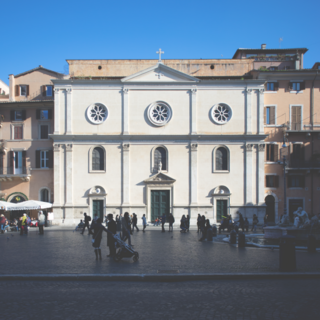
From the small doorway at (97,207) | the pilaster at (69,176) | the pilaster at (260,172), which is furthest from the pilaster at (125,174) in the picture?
the pilaster at (260,172)

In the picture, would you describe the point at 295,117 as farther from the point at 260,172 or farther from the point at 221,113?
the point at 221,113

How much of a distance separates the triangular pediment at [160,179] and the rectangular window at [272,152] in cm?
940

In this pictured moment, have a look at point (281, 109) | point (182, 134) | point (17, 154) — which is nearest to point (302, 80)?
point (281, 109)

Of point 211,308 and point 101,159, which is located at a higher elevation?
point 101,159

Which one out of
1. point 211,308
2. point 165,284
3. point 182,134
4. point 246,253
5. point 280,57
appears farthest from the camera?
point 280,57

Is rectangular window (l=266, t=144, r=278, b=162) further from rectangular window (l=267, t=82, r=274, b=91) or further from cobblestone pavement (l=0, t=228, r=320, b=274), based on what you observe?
cobblestone pavement (l=0, t=228, r=320, b=274)

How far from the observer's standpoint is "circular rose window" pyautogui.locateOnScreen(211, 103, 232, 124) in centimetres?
3372

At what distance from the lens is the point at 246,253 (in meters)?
14.3

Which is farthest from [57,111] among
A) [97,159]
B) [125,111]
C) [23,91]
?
[23,91]

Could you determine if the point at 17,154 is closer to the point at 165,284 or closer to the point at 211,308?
the point at 165,284

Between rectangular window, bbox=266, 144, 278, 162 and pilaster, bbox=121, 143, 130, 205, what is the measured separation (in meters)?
13.1

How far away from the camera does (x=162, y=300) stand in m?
7.68

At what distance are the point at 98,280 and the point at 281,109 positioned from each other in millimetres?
29722

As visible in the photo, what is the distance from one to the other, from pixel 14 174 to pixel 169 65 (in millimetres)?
18125
